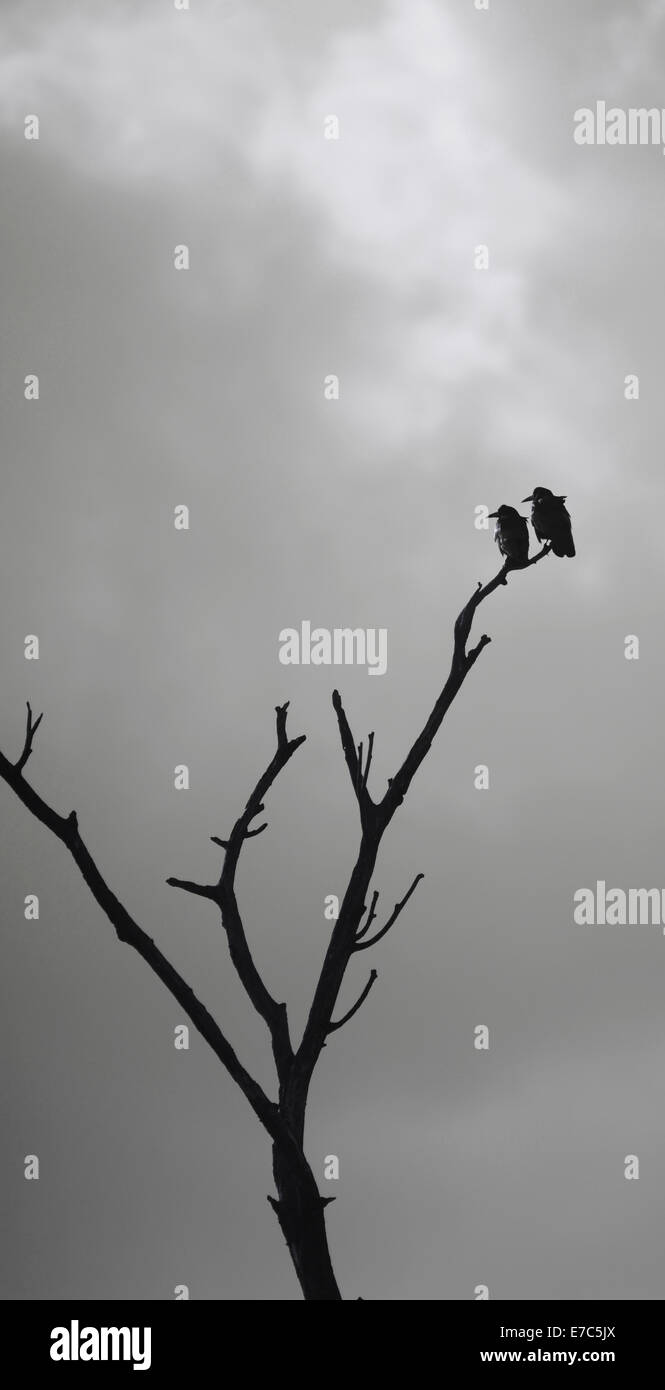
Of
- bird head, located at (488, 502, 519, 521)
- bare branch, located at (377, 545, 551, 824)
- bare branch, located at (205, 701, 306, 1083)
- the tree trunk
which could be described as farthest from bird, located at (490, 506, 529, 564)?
the tree trunk

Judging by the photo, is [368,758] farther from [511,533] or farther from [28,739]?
[511,533]

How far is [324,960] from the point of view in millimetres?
6117

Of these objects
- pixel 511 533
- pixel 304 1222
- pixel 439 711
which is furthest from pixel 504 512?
pixel 304 1222

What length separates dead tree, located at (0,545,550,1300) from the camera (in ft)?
19.0

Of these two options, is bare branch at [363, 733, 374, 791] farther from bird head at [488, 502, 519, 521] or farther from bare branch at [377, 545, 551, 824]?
bird head at [488, 502, 519, 521]

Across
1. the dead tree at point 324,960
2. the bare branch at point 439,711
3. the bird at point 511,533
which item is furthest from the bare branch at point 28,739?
the bird at point 511,533

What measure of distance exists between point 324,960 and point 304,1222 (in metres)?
1.18

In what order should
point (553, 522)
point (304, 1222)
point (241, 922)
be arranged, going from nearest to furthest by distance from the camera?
point (304, 1222), point (241, 922), point (553, 522)

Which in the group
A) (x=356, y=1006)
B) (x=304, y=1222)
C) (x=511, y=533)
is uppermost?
(x=511, y=533)
